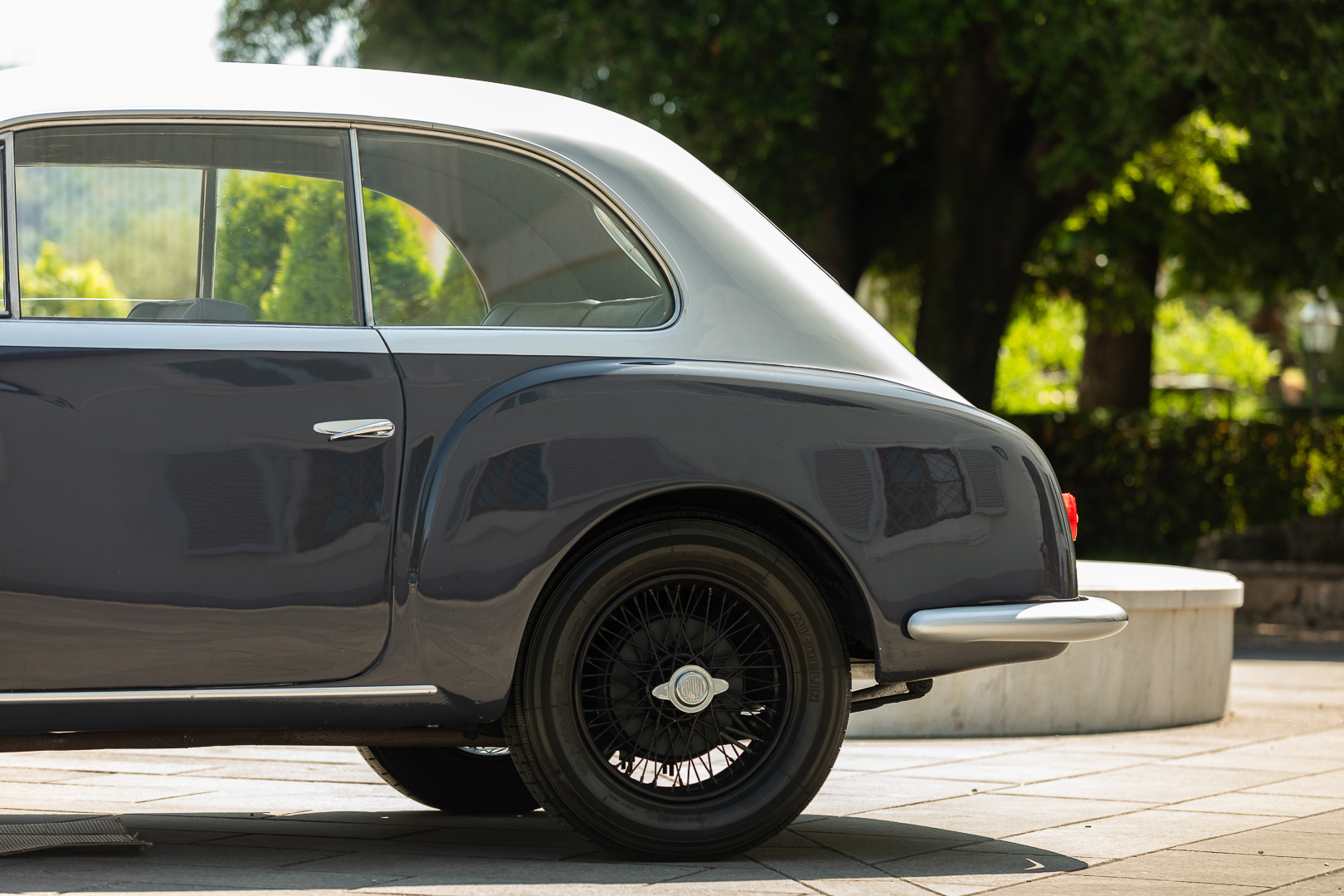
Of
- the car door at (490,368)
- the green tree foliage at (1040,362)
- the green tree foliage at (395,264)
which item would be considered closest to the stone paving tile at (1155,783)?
the car door at (490,368)

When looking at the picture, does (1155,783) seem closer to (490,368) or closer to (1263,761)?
(1263,761)

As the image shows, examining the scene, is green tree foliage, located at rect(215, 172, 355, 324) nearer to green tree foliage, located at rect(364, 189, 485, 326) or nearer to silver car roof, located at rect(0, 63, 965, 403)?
green tree foliage, located at rect(364, 189, 485, 326)

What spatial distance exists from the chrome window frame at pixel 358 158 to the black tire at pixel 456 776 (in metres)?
1.54

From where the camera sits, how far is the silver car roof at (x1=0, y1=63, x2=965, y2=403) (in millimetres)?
4133

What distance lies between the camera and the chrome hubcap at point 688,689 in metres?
4.12

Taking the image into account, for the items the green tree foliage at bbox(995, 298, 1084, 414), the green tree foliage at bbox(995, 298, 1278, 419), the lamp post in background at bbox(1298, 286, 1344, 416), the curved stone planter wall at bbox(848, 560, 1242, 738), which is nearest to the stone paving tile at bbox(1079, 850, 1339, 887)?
the curved stone planter wall at bbox(848, 560, 1242, 738)

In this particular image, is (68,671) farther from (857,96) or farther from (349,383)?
(857,96)

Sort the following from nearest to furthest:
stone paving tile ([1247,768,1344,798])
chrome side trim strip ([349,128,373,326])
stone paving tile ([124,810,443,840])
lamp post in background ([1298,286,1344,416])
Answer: chrome side trim strip ([349,128,373,326]) → stone paving tile ([124,810,443,840]) → stone paving tile ([1247,768,1344,798]) → lamp post in background ([1298,286,1344,416])

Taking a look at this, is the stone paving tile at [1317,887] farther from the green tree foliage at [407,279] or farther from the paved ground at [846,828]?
the green tree foliage at [407,279]

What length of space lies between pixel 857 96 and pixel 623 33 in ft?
13.1

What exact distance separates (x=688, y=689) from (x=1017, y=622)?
0.85 m

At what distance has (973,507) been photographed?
167 inches

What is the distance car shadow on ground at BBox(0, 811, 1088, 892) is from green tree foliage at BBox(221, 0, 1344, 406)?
9585mm

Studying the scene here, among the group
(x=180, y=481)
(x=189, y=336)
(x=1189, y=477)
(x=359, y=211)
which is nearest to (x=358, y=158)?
(x=359, y=211)
